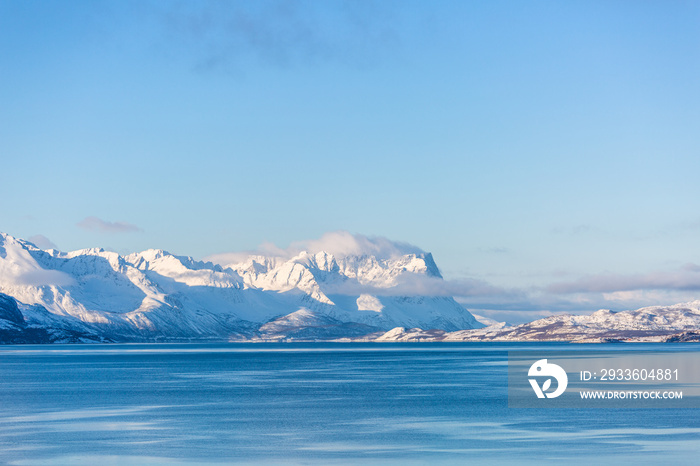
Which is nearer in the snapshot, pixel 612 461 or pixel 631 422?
pixel 612 461

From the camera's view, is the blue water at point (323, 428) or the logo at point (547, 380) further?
the logo at point (547, 380)

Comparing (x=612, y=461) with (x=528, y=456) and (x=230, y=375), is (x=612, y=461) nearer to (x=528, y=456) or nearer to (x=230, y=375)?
(x=528, y=456)

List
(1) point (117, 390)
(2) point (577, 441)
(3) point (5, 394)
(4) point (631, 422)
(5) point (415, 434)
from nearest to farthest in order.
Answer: (2) point (577, 441)
(5) point (415, 434)
(4) point (631, 422)
(3) point (5, 394)
(1) point (117, 390)

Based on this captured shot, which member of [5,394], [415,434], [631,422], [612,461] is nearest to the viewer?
[612,461]

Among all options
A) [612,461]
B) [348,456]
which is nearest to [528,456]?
[612,461]

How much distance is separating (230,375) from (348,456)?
106945 millimetres

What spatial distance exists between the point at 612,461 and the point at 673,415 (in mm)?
28315

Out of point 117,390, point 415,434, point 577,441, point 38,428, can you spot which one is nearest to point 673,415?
point 577,441

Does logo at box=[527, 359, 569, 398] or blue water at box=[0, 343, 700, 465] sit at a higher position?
logo at box=[527, 359, 569, 398]

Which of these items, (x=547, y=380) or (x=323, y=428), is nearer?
(x=323, y=428)

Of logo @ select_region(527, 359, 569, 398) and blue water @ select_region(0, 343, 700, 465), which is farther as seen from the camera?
logo @ select_region(527, 359, 569, 398)

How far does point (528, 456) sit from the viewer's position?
62.1 metres

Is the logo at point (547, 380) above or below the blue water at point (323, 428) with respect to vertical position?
above

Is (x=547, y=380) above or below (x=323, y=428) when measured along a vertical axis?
above
